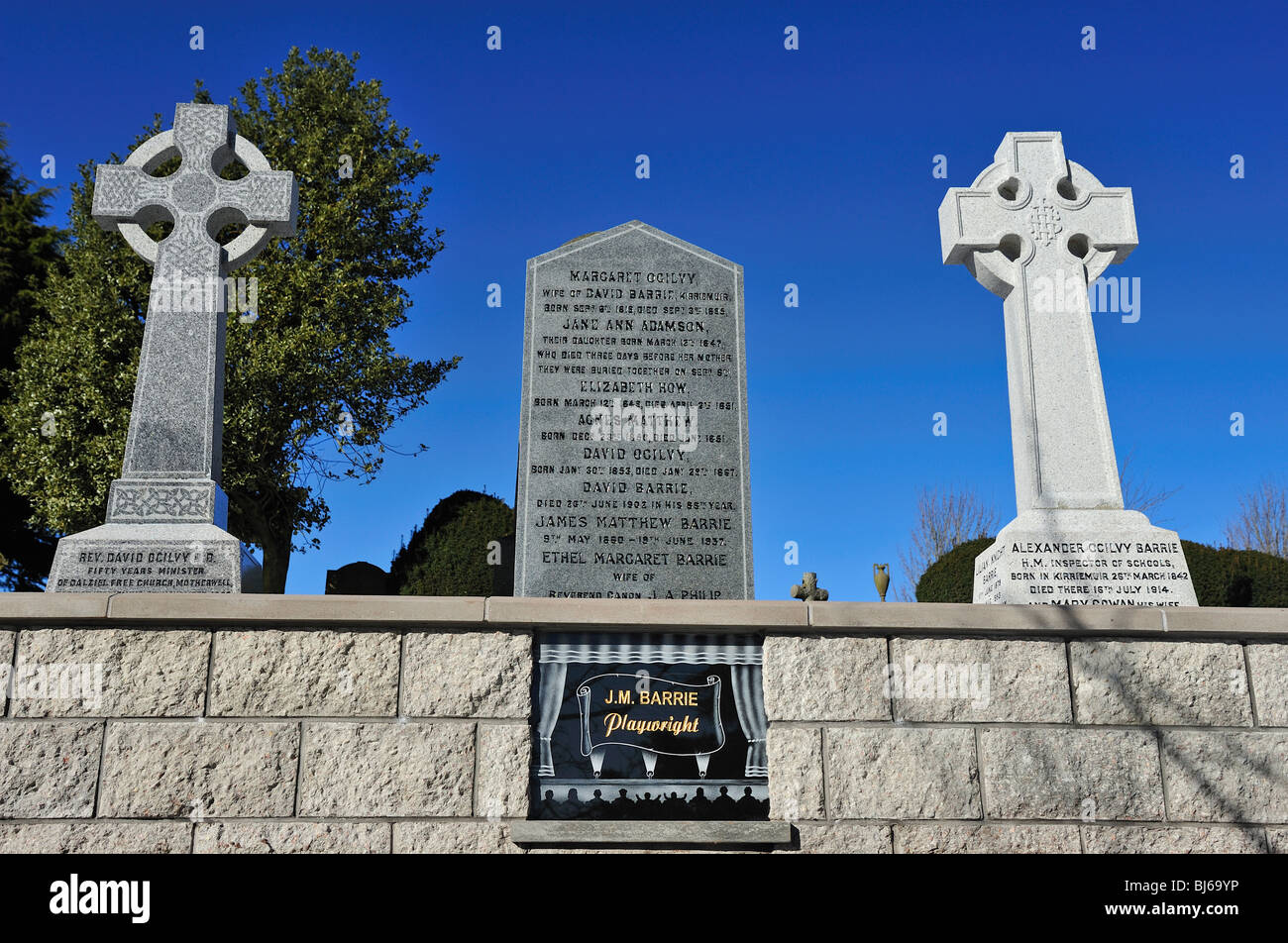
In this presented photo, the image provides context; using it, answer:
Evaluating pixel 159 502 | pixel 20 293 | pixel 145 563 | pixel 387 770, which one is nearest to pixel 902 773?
pixel 387 770

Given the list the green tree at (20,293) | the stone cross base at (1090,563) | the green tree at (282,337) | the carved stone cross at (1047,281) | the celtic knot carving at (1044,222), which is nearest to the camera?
the stone cross base at (1090,563)

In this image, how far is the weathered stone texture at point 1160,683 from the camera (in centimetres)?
542

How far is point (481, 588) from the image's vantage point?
12.0 meters

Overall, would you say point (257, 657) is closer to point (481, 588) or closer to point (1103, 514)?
point (1103, 514)

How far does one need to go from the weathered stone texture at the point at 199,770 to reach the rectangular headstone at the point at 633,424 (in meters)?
1.89

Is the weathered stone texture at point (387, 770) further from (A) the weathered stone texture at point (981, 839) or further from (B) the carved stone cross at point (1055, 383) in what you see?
(B) the carved stone cross at point (1055, 383)

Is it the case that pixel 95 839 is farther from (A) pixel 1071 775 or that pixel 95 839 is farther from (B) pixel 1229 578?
(B) pixel 1229 578

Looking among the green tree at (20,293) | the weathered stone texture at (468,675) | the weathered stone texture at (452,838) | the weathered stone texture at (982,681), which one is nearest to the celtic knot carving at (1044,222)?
the weathered stone texture at (982,681)

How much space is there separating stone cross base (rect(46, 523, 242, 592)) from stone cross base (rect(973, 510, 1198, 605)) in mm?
4982

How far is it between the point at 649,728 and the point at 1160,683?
2.88 m

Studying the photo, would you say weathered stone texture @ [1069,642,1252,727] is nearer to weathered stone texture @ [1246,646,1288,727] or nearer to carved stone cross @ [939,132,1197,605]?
weathered stone texture @ [1246,646,1288,727]

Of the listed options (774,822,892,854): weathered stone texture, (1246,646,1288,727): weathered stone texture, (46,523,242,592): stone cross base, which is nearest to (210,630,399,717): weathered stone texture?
(46,523,242,592): stone cross base

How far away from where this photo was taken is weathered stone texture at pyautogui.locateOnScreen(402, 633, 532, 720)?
5199mm

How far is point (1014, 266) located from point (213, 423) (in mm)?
5941
